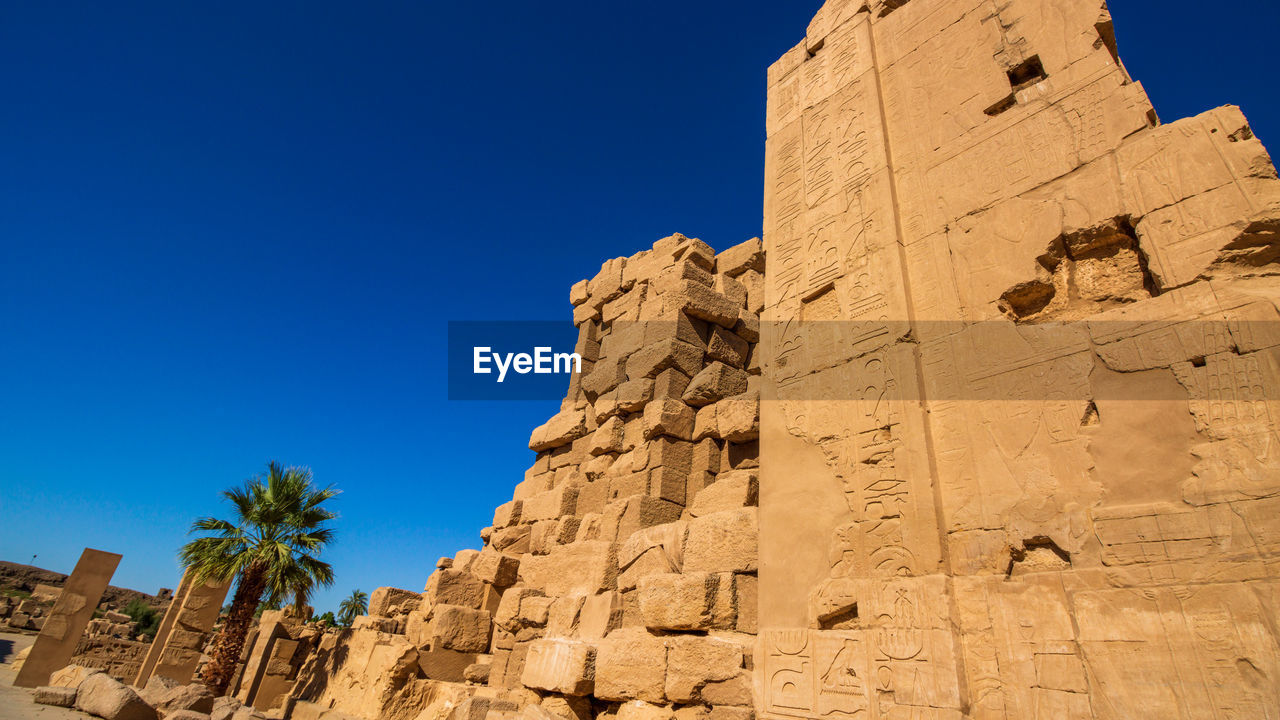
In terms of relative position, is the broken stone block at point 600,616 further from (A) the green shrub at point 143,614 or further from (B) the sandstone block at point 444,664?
(A) the green shrub at point 143,614

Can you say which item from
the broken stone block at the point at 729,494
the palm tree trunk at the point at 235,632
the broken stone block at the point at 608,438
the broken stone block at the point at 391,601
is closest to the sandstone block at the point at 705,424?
the broken stone block at the point at 729,494

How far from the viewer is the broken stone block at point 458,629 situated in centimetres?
651

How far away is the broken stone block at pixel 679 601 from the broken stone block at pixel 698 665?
127mm

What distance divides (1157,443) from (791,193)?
2902 mm

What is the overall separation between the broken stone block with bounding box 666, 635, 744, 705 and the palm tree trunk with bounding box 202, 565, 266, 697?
7.46 m

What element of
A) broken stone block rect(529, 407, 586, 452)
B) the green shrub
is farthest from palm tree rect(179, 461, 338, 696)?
the green shrub

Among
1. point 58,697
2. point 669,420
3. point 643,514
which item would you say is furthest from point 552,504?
point 58,697

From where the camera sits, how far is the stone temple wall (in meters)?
2.54

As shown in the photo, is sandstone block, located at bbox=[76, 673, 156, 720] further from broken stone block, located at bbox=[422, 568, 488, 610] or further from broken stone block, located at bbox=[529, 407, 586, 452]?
broken stone block, located at bbox=[529, 407, 586, 452]

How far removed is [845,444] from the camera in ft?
12.1

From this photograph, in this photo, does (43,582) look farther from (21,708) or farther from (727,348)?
(727,348)

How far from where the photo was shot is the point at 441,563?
→ 8227 millimetres

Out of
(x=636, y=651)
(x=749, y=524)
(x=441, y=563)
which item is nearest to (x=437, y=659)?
(x=441, y=563)

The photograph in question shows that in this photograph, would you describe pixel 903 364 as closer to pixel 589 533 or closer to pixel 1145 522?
pixel 1145 522
